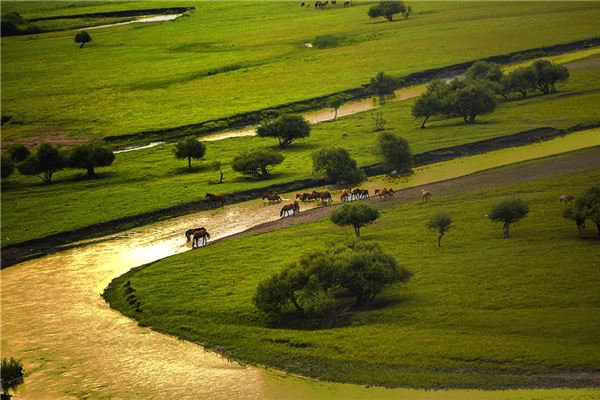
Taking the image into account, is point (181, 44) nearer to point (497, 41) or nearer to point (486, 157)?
point (497, 41)

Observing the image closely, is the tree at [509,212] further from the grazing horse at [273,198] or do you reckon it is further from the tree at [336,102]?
the tree at [336,102]

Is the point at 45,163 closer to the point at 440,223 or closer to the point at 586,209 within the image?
the point at 440,223

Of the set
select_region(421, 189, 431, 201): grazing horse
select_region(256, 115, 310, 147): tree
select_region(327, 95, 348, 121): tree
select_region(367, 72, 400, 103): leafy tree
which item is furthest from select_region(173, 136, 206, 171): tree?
select_region(367, 72, 400, 103): leafy tree

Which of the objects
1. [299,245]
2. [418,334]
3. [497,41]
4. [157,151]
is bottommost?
[418,334]

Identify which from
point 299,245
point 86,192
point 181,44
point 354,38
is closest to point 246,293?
point 299,245

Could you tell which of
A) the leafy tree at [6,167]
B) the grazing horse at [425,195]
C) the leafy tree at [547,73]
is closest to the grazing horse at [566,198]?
the grazing horse at [425,195]

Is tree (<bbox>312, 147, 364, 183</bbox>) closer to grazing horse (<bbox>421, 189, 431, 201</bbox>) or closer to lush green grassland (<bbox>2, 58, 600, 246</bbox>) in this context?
lush green grassland (<bbox>2, 58, 600, 246</bbox>)
